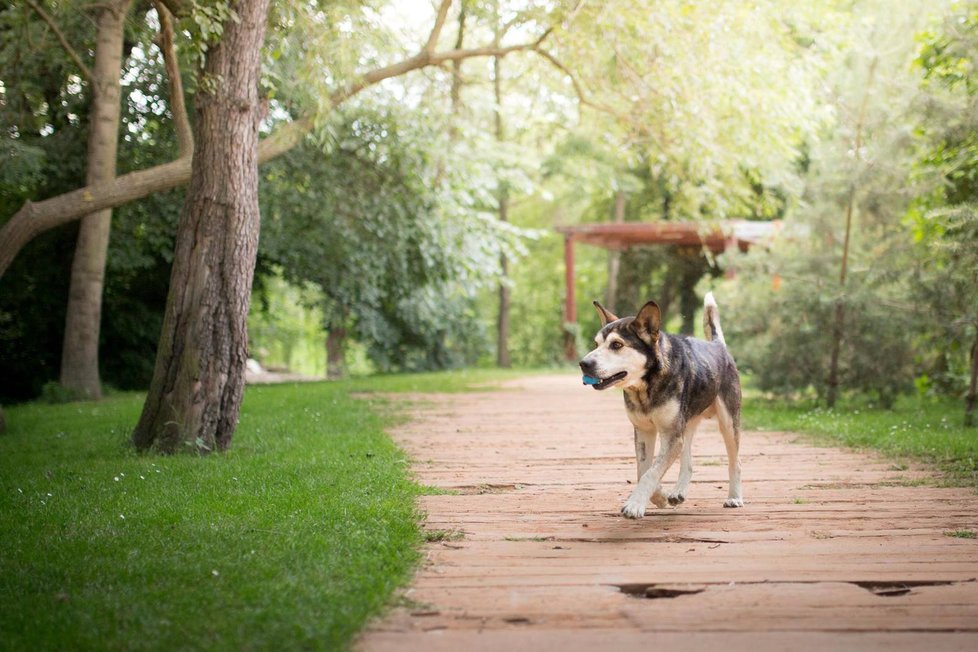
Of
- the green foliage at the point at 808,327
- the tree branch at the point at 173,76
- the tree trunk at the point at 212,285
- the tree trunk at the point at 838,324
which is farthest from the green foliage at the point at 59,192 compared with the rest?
the tree trunk at the point at 838,324

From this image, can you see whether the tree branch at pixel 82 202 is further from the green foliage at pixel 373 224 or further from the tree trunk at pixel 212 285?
the green foliage at pixel 373 224

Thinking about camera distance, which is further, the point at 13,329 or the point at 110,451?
the point at 13,329

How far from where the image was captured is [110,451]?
9.82m

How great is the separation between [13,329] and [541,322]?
20.0 metres

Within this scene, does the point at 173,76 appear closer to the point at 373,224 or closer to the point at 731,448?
the point at 731,448

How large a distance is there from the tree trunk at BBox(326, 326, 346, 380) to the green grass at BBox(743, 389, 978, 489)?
1300cm

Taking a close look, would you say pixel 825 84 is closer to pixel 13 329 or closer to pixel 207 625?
pixel 207 625

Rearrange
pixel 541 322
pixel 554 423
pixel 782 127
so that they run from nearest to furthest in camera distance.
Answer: pixel 554 423 < pixel 782 127 < pixel 541 322

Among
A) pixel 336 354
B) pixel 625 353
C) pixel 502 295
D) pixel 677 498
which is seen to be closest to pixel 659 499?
pixel 677 498

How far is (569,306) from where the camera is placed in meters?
29.0

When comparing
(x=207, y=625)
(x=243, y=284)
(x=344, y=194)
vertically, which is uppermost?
(x=344, y=194)

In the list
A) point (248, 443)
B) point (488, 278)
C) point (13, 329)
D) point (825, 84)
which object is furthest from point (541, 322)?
point (248, 443)

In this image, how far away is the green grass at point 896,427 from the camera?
366 inches

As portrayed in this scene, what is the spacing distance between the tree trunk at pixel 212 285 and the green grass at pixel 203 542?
498 mm
